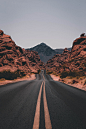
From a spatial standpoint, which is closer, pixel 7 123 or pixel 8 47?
pixel 7 123

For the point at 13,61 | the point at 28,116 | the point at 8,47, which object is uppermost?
the point at 8,47

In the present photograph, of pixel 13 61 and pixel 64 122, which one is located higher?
pixel 13 61

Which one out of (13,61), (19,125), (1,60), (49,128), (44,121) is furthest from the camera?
(13,61)

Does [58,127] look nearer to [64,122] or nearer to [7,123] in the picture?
[64,122]

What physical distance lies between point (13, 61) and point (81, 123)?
56.6 metres

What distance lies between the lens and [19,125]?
6.96 ft

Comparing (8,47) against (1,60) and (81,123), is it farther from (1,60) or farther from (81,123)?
(81,123)

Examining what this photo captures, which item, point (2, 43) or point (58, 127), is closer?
point (58, 127)

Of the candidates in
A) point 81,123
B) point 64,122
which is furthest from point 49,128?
point 81,123

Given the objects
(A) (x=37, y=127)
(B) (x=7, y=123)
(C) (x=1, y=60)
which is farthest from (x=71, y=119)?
(C) (x=1, y=60)

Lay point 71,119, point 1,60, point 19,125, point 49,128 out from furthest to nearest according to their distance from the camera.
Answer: point 1,60 < point 71,119 < point 19,125 < point 49,128

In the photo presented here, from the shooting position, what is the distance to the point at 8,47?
58.1 m

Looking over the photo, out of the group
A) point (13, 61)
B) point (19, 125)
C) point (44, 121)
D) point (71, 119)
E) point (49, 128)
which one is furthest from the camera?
point (13, 61)

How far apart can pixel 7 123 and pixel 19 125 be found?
342mm
